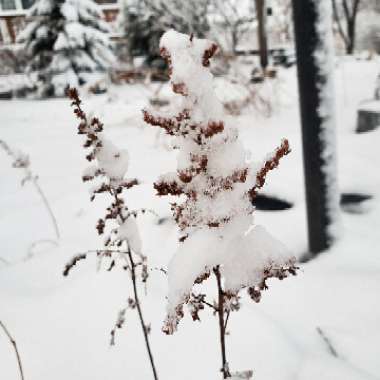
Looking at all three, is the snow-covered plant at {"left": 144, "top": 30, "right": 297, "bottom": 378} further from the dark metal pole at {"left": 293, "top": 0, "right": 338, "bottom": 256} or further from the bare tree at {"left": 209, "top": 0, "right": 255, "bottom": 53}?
the bare tree at {"left": 209, "top": 0, "right": 255, "bottom": 53}

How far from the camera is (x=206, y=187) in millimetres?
745

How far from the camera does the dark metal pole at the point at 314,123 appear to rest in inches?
66.2

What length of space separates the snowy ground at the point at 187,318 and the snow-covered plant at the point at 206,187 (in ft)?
0.40

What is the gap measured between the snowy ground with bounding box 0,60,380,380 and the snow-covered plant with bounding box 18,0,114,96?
9203mm

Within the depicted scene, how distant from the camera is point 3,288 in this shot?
78.7 inches

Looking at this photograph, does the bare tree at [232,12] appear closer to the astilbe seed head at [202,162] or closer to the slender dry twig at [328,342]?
the slender dry twig at [328,342]

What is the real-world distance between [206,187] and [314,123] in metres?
1.18

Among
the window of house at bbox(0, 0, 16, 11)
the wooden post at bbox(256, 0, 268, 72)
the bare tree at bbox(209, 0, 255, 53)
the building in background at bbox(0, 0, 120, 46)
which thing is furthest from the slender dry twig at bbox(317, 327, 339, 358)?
the window of house at bbox(0, 0, 16, 11)

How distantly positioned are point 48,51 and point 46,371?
11.9 meters

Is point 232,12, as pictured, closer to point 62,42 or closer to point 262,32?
point 262,32

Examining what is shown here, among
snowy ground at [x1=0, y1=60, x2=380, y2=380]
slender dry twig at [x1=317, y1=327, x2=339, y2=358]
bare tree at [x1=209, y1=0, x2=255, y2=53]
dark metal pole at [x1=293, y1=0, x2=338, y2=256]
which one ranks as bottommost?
slender dry twig at [x1=317, y1=327, x2=339, y2=358]

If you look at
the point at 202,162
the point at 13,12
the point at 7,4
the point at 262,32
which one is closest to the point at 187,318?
the point at 202,162

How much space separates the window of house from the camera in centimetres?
2517

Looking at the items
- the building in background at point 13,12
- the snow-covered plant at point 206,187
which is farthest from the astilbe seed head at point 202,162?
the building in background at point 13,12
